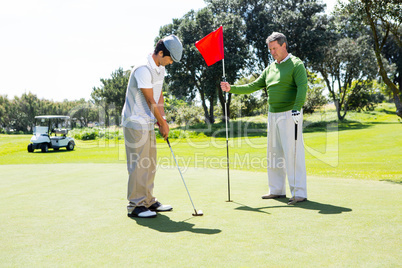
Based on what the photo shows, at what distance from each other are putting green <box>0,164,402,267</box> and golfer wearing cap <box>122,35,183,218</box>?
366 millimetres

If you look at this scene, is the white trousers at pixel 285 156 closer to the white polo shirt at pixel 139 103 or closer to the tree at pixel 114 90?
Result: the white polo shirt at pixel 139 103

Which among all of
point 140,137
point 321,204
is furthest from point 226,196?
point 140,137

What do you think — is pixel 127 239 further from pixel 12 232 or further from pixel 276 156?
pixel 276 156

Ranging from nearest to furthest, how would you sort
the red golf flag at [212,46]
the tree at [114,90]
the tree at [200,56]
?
the red golf flag at [212,46] → the tree at [200,56] → the tree at [114,90]

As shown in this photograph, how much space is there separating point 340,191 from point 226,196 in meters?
1.73

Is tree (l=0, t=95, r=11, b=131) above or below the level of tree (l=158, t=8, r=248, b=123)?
below

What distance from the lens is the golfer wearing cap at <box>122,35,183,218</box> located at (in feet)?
13.4

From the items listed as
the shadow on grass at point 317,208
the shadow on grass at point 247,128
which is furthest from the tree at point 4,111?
the shadow on grass at point 317,208

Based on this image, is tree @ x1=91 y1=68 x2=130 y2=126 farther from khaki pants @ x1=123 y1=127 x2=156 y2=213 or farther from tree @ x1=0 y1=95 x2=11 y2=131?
khaki pants @ x1=123 y1=127 x2=156 y2=213

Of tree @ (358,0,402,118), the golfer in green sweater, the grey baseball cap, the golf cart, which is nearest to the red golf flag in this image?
the golfer in green sweater

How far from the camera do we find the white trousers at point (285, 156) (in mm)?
4926

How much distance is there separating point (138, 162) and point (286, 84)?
2.33 m

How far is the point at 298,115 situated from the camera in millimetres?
4633

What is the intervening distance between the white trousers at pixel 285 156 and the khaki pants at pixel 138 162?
192 centimetres
